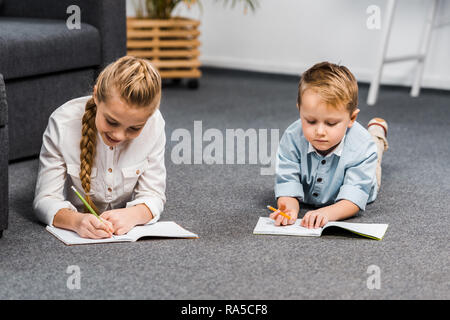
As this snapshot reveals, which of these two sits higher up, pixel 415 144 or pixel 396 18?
pixel 396 18

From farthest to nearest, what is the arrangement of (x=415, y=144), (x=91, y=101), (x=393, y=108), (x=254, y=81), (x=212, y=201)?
(x=254, y=81) < (x=393, y=108) < (x=415, y=144) < (x=212, y=201) < (x=91, y=101)

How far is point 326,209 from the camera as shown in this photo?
1391mm

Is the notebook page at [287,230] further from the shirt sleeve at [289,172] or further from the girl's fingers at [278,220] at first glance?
the shirt sleeve at [289,172]

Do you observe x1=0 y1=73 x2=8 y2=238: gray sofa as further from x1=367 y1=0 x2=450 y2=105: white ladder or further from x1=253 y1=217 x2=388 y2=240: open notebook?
x1=367 y1=0 x2=450 y2=105: white ladder

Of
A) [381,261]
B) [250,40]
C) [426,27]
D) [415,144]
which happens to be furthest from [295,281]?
[250,40]

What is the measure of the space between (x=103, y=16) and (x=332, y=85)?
94 cm

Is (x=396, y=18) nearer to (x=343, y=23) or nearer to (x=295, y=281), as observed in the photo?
(x=343, y=23)

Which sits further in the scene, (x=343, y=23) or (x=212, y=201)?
(x=343, y=23)

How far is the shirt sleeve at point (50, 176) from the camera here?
1322 mm

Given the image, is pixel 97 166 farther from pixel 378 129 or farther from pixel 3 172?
pixel 378 129

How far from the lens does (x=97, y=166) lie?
52.9 inches

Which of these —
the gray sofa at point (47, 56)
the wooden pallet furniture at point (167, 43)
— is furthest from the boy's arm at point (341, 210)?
the wooden pallet furniture at point (167, 43)

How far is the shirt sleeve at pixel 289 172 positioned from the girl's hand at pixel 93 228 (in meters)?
0.43
